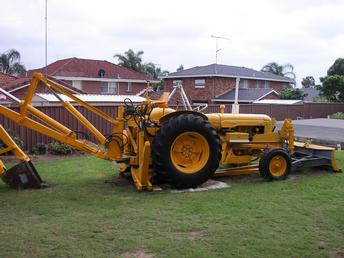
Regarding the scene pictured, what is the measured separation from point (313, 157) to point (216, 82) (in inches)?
1309

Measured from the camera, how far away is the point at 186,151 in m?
8.16

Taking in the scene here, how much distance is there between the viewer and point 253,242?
199 inches

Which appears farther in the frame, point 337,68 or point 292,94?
point 337,68

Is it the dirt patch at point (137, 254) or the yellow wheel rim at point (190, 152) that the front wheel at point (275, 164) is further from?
the dirt patch at point (137, 254)

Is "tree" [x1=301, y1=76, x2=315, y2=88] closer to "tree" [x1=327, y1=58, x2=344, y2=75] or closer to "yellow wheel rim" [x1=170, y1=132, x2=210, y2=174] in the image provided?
"tree" [x1=327, y1=58, x2=344, y2=75]

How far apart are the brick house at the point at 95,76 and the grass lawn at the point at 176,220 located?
33281 mm

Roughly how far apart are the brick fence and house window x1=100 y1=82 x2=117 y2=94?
18.6m

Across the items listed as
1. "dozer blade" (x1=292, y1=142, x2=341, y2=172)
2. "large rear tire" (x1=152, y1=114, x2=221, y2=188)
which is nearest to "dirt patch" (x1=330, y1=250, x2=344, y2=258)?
"large rear tire" (x1=152, y1=114, x2=221, y2=188)

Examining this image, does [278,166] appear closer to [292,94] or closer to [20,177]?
[20,177]

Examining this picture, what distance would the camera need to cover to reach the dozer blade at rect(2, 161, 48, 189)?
308 inches

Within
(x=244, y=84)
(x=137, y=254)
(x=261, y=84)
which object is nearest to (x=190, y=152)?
(x=137, y=254)

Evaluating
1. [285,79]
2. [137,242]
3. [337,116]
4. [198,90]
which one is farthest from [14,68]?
[137,242]

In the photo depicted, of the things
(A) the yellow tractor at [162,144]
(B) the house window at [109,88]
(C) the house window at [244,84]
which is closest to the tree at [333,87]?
(C) the house window at [244,84]

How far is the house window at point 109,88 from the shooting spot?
141ft
